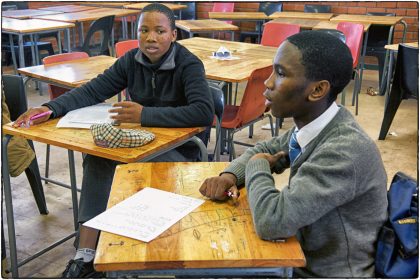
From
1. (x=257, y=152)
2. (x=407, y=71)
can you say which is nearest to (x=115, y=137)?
(x=257, y=152)

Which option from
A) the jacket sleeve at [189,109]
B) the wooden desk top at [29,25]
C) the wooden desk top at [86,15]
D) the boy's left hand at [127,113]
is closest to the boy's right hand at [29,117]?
the boy's left hand at [127,113]

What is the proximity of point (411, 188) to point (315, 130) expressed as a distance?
0.96ft

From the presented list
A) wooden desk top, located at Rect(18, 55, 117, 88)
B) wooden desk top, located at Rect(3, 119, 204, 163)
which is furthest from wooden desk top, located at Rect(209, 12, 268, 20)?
wooden desk top, located at Rect(3, 119, 204, 163)

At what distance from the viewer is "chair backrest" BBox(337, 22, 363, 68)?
4605 millimetres

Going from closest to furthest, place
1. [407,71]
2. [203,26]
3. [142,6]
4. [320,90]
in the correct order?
1. [320,90]
2. [407,71]
3. [203,26]
4. [142,6]

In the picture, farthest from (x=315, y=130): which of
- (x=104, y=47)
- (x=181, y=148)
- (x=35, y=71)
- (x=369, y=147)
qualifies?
(x=104, y=47)

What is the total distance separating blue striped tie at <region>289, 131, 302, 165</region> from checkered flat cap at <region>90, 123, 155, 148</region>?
0.65 m

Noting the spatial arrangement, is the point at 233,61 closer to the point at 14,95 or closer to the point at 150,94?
the point at 150,94

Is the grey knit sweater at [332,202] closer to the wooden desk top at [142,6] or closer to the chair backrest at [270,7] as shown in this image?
the wooden desk top at [142,6]

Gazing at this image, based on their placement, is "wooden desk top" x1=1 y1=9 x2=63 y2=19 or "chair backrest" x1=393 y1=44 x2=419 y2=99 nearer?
"chair backrest" x1=393 y1=44 x2=419 y2=99

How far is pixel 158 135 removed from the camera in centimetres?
204

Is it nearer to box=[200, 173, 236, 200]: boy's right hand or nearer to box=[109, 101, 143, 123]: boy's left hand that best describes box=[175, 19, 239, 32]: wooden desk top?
box=[109, 101, 143, 123]: boy's left hand

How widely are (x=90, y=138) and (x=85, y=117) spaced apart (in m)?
0.26

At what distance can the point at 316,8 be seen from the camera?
7047mm
